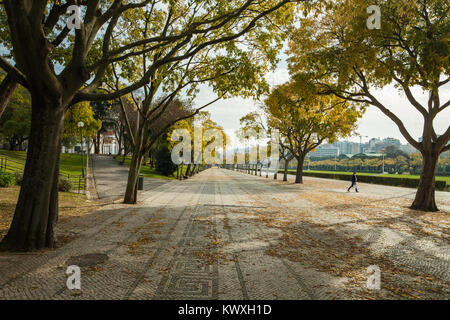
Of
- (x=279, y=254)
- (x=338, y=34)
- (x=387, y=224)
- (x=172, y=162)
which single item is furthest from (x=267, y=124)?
(x=279, y=254)

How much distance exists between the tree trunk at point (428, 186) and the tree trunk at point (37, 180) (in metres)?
16.2

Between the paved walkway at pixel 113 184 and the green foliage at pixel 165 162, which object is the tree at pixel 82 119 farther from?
the green foliage at pixel 165 162

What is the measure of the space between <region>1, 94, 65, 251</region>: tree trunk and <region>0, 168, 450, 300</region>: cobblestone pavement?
38 centimetres

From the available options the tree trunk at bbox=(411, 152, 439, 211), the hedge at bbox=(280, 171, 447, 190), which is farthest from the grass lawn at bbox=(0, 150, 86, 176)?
the hedge at bbox=(280, 171, 447, 190)

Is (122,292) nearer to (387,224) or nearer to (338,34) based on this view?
(387,224)

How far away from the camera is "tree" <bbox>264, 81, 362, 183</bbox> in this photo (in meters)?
14.3

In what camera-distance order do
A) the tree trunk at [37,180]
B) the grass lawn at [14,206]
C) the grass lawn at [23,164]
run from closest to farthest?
the tree trunk at [37,180] < the grass lawn at [14,206] < the grass lawn at [23,164]

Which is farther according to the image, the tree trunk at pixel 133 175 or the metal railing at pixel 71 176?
the metal railing at pixel 71 176

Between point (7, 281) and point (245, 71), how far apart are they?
25.5ft

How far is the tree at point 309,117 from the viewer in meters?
14.3

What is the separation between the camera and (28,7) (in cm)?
473

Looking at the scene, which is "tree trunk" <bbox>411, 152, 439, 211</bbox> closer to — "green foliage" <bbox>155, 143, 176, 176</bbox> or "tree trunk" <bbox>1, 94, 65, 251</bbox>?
"tree trunk" <bbox>1, 94, 65, 251</bbox>

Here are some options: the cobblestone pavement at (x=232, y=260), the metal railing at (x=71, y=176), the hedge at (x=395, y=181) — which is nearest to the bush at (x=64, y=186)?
the metal railing at (x=71, y=176)

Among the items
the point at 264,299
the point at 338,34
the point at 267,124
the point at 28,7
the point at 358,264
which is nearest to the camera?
the point at 264,299
